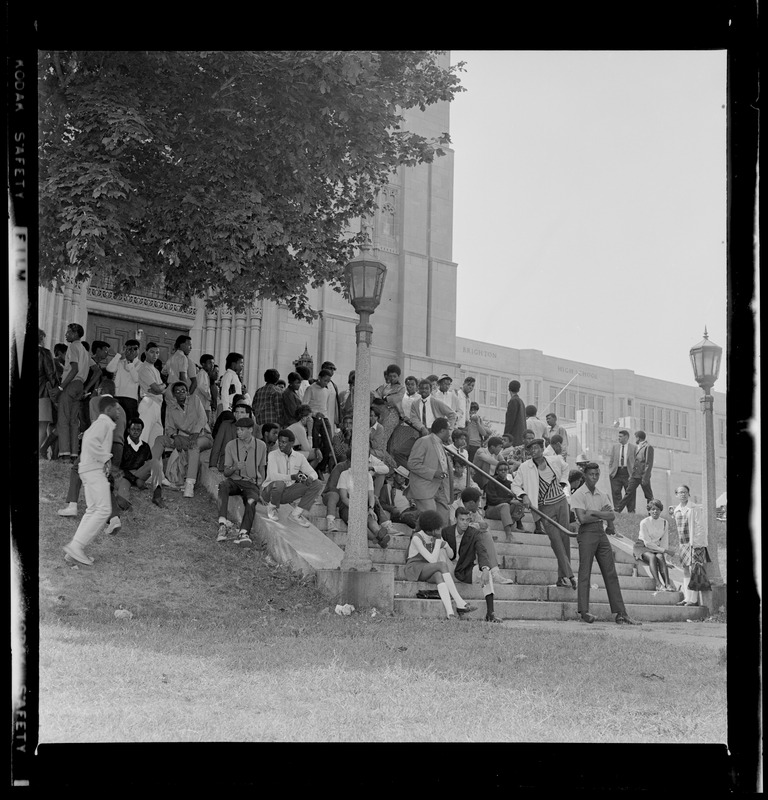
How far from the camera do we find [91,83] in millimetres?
8516

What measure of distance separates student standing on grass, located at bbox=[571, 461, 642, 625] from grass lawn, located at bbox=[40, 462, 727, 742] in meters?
0.36

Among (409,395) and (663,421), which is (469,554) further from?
(663,421)

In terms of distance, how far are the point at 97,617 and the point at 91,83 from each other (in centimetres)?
454

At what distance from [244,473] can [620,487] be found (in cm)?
353

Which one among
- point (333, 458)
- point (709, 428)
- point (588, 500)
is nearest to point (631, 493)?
point (588, 500)

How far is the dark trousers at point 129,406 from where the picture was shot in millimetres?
8432

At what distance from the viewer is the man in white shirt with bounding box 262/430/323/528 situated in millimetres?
9281

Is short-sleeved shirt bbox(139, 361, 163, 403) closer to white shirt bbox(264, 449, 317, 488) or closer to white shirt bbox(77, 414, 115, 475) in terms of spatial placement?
white shirt bbox(77, 414, 115, 475)

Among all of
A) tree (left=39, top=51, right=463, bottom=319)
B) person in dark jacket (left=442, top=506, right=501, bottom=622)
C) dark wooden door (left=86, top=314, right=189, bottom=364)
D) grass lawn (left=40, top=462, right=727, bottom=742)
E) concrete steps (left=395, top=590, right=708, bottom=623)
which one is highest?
tree (left=39, top=51, right=463, bottom=319)

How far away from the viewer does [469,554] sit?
864 centimetres

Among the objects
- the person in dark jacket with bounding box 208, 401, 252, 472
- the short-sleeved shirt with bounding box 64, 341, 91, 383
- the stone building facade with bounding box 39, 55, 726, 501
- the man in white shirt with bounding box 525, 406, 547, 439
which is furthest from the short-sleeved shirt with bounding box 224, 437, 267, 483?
the man in white shirt with bounding box 525, 406, 547, 439

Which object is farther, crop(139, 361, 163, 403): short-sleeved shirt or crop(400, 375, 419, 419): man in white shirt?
crop(400, 375, 419, 419): man in white shirt
